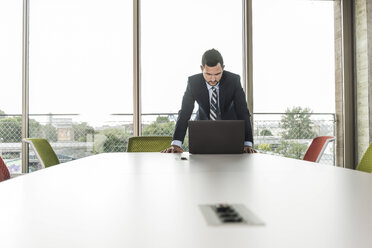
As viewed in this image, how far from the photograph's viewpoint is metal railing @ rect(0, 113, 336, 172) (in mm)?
4352

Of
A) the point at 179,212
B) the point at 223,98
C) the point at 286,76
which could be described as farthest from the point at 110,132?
the point at 179,212

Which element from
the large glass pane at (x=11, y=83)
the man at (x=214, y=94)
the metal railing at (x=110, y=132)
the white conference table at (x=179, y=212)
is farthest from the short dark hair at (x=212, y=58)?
the large glass pane at (x=11, y=83)

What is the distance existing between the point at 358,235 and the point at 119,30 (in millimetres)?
4392

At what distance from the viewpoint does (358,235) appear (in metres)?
0.50

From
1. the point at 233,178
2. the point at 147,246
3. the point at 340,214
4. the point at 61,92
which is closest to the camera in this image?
the point at 147,246

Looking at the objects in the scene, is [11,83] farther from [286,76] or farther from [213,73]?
[286,76]

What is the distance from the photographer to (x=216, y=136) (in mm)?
2330

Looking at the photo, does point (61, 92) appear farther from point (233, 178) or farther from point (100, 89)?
point (233, 178)

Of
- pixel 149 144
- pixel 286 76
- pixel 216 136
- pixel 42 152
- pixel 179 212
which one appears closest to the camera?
pixel 179 212

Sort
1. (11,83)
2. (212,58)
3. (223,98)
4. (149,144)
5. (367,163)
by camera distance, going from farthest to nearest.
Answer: (11,83), (149,144), (223,98), (212,58), (367,163)

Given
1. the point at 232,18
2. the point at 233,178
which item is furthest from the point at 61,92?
the point at 233,178

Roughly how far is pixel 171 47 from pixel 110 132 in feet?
4.93

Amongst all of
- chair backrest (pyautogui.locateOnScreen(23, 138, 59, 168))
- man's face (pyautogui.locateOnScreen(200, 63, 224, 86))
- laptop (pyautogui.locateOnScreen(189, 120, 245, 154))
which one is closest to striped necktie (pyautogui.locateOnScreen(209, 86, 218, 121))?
man's face (pyautogui.locateOnScreen(200, 63, 224, 86))

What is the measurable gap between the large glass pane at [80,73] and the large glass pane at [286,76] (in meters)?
1.91
